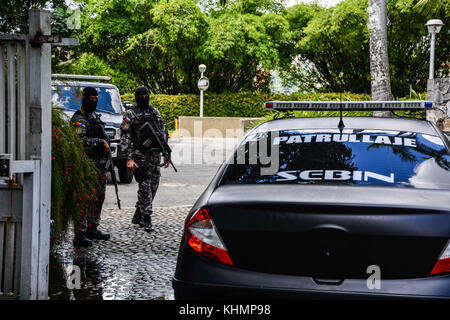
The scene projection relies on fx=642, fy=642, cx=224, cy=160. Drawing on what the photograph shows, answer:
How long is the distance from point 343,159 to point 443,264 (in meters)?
0.95

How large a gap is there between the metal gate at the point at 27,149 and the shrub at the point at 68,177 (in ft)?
3.13

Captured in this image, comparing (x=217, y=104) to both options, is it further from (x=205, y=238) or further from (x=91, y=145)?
(x=205, y=238)

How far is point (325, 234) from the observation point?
3.02 m

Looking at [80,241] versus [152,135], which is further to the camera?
[152,135]

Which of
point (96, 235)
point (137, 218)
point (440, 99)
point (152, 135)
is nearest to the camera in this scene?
point (96, 235)

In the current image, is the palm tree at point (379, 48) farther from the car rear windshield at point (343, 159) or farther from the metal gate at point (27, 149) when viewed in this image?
the metal gate at point (27, 149)

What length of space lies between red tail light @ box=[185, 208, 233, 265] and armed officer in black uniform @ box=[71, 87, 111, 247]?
140 inches

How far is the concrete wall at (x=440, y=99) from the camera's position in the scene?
16266mm

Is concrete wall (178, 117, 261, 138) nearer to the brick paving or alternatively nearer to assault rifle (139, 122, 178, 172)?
the brick paving

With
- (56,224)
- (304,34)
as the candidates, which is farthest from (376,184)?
(304,34)

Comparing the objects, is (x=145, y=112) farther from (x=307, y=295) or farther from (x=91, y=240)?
(x=307, y=295)

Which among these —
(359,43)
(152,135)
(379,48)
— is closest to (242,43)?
(359,43)

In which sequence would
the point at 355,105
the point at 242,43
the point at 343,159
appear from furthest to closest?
1. the point at 242,43
2. the point at 355,105
3. the point at 343,159
